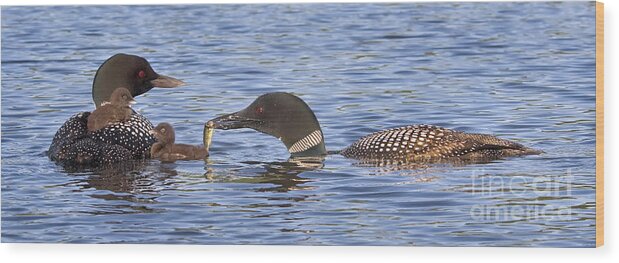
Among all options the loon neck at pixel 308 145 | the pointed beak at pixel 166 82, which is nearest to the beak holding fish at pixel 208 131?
the pointed beak at pixel 166 82

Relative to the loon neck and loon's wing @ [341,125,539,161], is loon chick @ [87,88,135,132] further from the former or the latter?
loon's wing @ [341,125,539,161]

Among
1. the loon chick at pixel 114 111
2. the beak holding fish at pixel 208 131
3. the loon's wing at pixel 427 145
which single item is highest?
the loon chick at pixel 114 111

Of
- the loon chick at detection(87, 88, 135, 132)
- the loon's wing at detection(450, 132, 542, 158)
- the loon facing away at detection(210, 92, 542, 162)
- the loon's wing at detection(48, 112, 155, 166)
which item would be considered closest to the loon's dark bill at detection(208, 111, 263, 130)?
the loon facing away at detection(210, 92, 542, 162)

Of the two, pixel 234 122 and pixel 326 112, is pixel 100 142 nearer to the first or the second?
pixel 234 122

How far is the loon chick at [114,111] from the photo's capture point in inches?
354

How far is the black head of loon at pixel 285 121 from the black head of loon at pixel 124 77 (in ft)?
1.07

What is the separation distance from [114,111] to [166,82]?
0.44 meters

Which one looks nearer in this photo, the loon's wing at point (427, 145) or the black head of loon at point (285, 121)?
the loon's wing at point (427, 145)

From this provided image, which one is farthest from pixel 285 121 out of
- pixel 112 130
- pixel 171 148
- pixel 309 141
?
pixel 112 130

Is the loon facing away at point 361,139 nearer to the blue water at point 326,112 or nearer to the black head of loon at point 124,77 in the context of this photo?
the blue water at point 326,112

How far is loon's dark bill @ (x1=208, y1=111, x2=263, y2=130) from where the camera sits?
8.73 metres

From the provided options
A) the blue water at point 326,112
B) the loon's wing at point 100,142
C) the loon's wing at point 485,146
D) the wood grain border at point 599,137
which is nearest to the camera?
the wood grain border at point 599,137

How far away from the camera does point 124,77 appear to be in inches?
350

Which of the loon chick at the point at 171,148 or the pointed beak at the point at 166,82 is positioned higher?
the pointed beak at the point at 166,82
